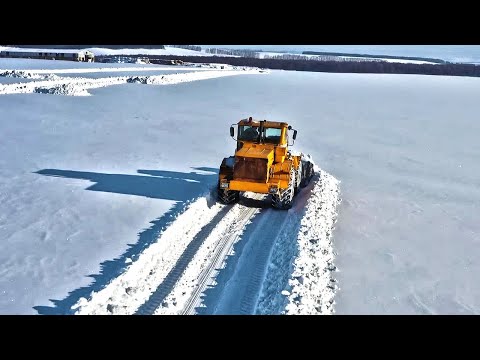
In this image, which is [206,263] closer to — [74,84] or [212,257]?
[212,257]

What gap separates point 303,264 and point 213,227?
253 centimetres

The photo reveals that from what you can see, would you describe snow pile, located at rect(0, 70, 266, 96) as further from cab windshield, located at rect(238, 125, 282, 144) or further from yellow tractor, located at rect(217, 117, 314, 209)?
yellow tractor, located at rect(217, 117, 314, 209)

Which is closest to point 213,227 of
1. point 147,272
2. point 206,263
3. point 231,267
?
point 206,263

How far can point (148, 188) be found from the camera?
12180mm

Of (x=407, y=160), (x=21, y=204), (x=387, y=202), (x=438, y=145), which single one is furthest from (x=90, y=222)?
(x=438, y=145)

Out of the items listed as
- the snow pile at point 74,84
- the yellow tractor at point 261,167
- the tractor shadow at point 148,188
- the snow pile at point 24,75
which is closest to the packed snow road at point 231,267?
the tractor shadow at point 148,188

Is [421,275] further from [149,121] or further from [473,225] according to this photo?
[149,121]

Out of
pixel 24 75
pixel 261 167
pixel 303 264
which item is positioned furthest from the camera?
pixel 24 75

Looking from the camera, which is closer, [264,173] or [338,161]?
[264,173]

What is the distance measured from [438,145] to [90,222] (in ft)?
51.3

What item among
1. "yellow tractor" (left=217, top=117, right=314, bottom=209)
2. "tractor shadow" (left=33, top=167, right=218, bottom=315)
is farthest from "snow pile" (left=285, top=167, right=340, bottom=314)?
"tractor shadow" (left=33, top=167, right=218, bottom=315)

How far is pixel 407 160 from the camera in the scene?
16953mm

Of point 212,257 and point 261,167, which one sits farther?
point 261,167

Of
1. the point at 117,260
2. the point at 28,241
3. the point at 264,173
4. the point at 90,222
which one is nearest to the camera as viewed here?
the point at 117,260
